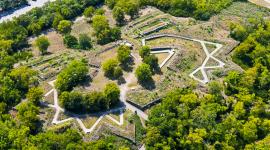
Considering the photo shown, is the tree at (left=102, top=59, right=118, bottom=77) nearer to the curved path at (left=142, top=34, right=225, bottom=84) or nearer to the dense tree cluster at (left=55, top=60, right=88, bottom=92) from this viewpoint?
the dense tree cluster at (left=55, top=60, right=88, bottom=92)

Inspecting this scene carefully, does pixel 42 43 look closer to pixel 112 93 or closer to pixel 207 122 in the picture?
pixel 112 93

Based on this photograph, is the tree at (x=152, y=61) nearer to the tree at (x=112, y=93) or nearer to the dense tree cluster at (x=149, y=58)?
the dense tree cluster at (x=149, y=58)

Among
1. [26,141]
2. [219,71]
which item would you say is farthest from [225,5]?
[26,141]

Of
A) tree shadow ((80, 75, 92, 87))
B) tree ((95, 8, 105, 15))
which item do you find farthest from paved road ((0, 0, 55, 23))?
tree shadow ((80, 75, 92, 87))

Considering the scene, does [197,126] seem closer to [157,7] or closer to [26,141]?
[26,141]

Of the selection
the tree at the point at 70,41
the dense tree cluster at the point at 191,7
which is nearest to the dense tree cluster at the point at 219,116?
the dense tree cluster at the point at 191,7

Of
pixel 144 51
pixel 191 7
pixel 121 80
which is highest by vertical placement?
pixel 144 51

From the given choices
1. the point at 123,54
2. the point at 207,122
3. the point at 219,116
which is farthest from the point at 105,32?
the point at 207,122

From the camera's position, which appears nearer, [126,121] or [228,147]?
[228,147]
